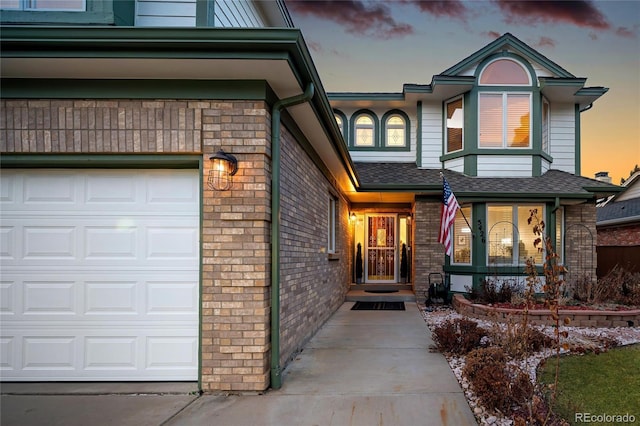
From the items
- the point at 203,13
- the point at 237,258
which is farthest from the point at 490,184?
the point at 203,13

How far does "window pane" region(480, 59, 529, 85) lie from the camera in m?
10.5

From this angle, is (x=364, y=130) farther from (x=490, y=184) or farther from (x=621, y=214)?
(x=621, y=214)

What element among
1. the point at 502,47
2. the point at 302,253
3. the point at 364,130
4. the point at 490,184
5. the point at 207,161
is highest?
the point at 502,47

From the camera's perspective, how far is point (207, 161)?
13.4 feet

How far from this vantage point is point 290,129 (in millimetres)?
5004

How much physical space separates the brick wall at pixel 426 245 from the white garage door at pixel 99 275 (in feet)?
24.1

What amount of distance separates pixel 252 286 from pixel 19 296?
243 centimetres

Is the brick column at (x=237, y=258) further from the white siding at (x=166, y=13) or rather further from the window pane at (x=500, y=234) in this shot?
the window pane at (x=500, y=234)

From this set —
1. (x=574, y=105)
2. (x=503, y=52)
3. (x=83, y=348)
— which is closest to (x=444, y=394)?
(x=83, y=348)

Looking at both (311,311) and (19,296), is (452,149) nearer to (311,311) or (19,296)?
(311,311)

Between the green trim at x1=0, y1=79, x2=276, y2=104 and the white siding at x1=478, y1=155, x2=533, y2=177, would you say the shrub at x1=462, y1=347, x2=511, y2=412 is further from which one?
the white siding at x1=478, y1=155, x2=533, y2=177

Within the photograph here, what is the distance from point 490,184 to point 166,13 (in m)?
8.25

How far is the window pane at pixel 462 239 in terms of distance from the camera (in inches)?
400

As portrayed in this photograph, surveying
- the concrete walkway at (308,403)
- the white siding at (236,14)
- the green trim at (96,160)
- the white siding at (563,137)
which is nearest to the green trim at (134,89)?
the green trim at (96,160)
